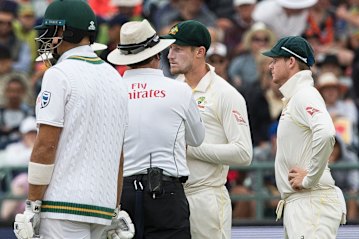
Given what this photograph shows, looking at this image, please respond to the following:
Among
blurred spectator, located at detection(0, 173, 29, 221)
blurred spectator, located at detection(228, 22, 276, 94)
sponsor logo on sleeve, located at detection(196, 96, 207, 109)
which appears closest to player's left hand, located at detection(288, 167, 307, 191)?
sponsor logo on sleeve, located at detection(196, 96, 207, 109)

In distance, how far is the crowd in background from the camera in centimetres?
1216

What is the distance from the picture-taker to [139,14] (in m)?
14.6

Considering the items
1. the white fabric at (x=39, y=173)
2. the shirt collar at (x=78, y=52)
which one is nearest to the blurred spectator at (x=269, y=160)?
the shirt collar at (x=78, y=52)

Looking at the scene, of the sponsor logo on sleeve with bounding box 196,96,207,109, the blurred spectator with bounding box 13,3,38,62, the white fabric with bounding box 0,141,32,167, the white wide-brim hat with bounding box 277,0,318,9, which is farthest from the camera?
the blurred spectator with bounding box 13,3,38,62

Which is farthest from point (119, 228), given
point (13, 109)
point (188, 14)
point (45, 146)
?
point (188, 14)

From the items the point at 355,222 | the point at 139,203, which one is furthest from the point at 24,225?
the point at 355,222

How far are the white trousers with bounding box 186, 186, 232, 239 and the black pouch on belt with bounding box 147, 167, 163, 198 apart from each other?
0.73 meters

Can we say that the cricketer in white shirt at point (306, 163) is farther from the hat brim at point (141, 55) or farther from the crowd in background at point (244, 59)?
the crowd in background at point (244, 59)

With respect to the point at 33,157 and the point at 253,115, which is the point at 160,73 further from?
the point at 253,115

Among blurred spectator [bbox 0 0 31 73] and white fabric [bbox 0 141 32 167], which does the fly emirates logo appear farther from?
blurred spectator [bbox 0 0 31 73]

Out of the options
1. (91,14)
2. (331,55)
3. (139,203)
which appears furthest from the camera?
(331,55)

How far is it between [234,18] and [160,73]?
7.34 m

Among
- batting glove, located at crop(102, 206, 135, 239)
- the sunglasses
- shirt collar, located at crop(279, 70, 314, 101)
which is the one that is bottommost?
batting glove, located at crop(102, 206, 135, 239)

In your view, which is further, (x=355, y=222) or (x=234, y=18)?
(x=234, y=18)
